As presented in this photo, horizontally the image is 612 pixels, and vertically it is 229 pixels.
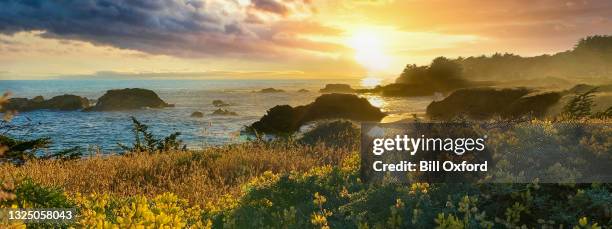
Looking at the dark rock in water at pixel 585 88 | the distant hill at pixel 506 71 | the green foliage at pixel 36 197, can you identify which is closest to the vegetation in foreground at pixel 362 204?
the green foliage at pixel 36 197

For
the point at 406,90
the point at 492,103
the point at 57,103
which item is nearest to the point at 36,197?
the point at 492,103

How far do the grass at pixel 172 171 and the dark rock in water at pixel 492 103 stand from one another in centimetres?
1409

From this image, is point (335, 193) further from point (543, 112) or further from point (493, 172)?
point (543, 112)

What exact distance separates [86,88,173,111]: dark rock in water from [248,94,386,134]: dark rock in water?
38217 millimetres

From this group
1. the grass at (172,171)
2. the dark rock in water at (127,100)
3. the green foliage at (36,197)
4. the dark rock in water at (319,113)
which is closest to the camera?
the green foliage at (36,197)

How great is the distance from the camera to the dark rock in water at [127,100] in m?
62.8

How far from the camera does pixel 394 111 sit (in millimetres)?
33125

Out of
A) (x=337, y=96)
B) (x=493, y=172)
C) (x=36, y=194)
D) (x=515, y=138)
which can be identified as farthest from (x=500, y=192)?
(x=337, y=96)

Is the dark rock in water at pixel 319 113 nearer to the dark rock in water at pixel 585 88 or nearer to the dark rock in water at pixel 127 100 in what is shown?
the dark rock in water at pixel 585 88

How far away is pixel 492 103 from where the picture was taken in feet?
95.6

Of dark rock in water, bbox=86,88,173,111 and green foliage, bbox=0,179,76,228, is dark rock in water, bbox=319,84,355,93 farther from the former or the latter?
green foliage, bbox=0,179,76,228

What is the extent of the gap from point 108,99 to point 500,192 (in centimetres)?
6406

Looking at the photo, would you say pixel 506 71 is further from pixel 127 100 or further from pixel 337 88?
pixel 127 100

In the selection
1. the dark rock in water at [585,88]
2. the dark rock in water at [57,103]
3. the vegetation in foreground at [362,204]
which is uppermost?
the vegetation in foreground at [362,204]
